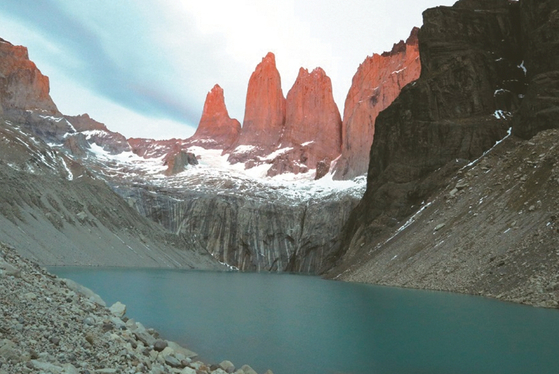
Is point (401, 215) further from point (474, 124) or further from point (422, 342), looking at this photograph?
point (422, 342)

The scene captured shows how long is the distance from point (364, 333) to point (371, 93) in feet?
486

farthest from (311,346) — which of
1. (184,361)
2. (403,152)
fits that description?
(403,152)

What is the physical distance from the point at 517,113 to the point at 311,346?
6140 centimetres

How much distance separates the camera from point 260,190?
16312cm

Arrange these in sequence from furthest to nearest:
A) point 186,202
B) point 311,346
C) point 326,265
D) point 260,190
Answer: point 260,190, point 186,202, point 326,265, point 311,346

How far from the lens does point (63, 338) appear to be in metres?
10.1

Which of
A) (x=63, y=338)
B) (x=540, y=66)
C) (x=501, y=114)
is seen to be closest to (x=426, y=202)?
(x=501, y=114)

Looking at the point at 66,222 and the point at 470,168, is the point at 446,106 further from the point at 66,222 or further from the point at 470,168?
the point at 66,222

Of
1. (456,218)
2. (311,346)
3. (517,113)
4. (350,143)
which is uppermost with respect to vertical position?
(350,143)

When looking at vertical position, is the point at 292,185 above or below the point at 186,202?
above

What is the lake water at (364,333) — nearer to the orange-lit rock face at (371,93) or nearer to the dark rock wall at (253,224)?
the dark rock wall at (253,224)

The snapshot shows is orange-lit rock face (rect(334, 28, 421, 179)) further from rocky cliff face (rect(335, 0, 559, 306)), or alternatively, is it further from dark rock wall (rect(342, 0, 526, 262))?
dark rock wall (rect(342, 0, 526, 262))

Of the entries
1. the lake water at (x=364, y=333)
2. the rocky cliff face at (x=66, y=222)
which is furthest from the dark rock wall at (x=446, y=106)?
the lake water at (x=364, y=333)

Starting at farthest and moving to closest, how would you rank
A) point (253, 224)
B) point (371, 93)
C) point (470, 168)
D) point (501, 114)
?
point (371, 93) < point (253, 224) < point (501, 114) < point (470, 168)
